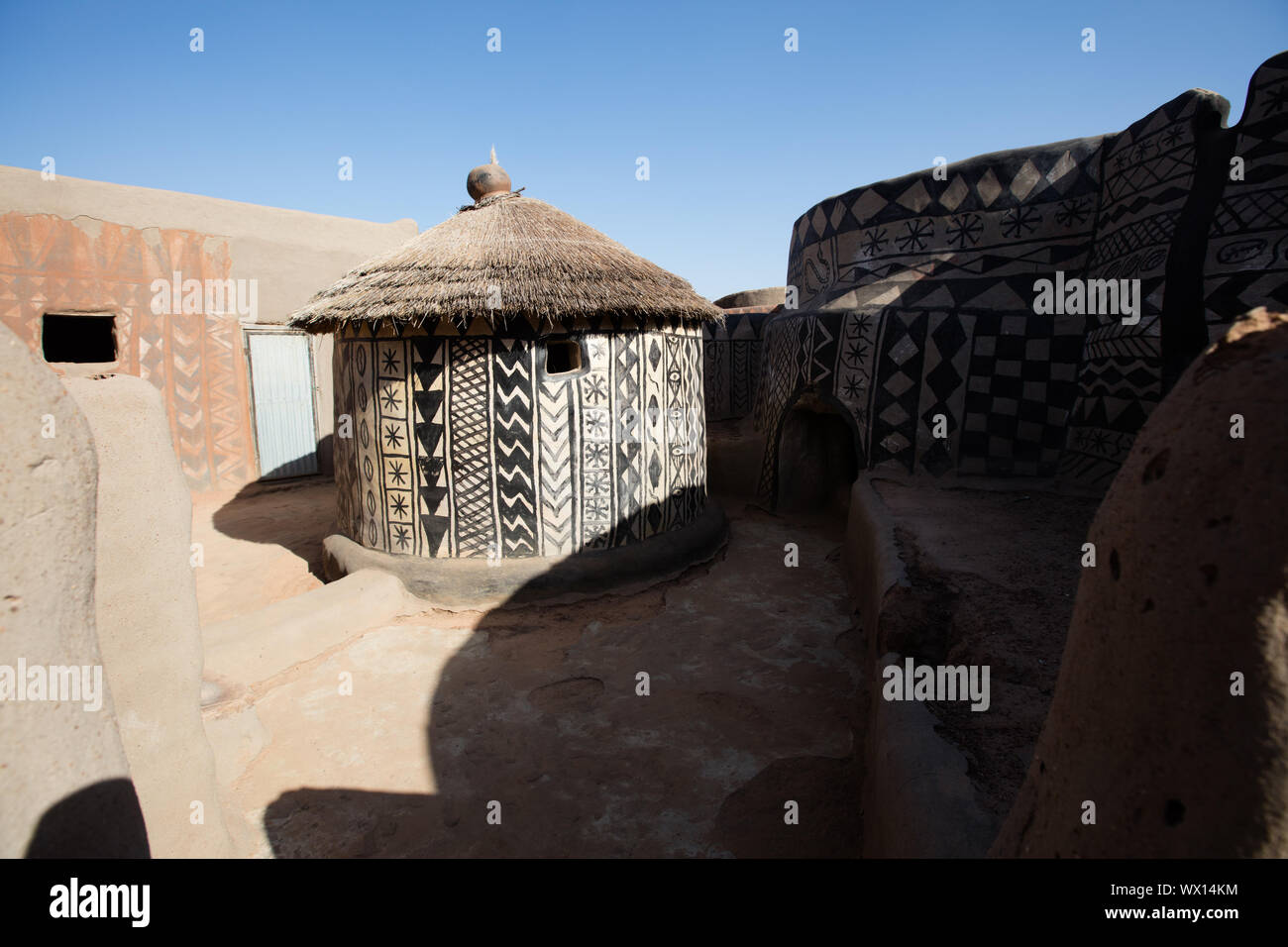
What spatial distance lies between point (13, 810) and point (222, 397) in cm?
1002

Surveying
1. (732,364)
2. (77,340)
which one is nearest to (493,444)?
(732,364)

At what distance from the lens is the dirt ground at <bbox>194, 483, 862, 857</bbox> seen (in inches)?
120

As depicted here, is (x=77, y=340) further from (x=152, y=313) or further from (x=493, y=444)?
(x=493, y=444)

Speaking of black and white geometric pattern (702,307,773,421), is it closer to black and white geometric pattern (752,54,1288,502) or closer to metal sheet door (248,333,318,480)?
black and white geometric pattern (752,54,1288,502)

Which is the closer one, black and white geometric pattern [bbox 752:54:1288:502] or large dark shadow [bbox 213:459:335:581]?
black and white geometric pattern [bbox 752:54:1288:502]

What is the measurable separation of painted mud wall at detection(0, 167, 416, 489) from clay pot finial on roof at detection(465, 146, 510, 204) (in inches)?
180

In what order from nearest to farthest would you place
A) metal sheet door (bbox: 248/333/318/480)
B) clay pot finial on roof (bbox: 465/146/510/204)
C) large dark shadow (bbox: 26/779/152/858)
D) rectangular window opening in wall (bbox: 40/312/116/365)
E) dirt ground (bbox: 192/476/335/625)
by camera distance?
large dark shadow (bbox: 26/779/152/858) → dirt ground (bbox: 192/476/335/625) → clay pot finial on roof (bbox: 465/146/510/204) → metal sheet door (bbox: 248/333/318/480) → rectangular window opening in wall (bbox: 40/312/116/365)

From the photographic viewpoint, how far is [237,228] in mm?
10578

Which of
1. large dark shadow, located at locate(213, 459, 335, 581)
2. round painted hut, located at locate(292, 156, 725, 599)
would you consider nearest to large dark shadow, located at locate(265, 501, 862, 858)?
round painted hut, located at locate(292, 156, 725, 599)

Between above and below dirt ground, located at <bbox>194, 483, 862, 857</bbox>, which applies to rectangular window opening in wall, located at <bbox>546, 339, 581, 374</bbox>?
above

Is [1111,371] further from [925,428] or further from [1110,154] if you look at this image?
[1110,154]

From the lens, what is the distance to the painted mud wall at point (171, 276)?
8.25 m

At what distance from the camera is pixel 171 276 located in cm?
912

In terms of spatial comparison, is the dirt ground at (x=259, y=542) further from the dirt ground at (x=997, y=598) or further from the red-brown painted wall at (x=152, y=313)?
the dirt ground at (x=997, y=598)
